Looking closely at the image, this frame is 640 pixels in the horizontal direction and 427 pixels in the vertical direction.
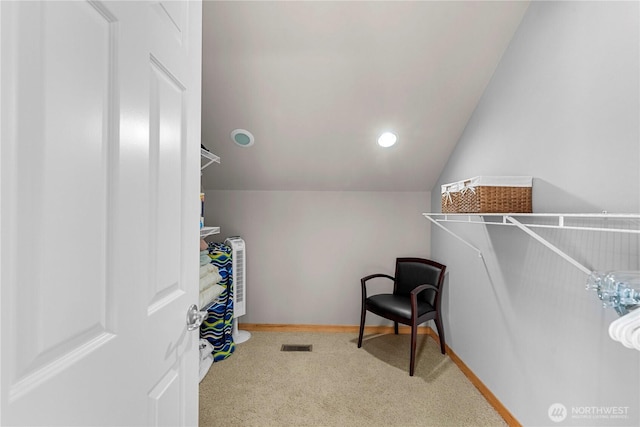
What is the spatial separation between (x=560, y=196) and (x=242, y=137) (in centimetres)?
224

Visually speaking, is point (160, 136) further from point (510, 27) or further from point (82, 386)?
point (510, 27)

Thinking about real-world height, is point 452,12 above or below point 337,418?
above

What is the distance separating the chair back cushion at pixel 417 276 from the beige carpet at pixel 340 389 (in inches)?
18.6

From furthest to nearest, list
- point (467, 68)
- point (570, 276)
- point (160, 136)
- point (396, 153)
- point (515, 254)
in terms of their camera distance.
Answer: point (396, 153) < point (467, 68) < point (515, 254) < point (570, 276) < point (160, 136)

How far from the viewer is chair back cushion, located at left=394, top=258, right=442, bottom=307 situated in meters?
2.78

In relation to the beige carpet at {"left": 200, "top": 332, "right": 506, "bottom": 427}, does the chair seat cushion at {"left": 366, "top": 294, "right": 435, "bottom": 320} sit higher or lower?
higher

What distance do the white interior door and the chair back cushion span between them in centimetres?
231

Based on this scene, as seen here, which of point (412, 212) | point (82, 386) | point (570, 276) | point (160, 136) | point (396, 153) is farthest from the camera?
point (412, 212)

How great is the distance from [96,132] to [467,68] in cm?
228

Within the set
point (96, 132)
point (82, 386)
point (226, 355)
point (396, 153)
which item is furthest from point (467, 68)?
point (226, 355)

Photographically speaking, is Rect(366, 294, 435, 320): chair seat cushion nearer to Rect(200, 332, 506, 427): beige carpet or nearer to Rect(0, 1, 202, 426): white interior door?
Rect(200, 332, 506, 427): beige carpet

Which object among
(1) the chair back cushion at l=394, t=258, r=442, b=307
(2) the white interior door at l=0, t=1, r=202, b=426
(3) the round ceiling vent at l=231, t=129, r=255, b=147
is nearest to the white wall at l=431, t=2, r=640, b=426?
(1) the chair back cushion at l=394, t=258, r=442, b=307

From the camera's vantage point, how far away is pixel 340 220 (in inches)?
128

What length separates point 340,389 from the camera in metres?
2.18
